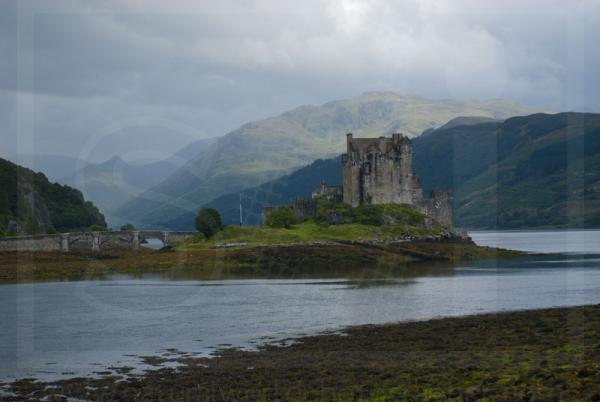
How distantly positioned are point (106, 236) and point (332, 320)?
78463 mm

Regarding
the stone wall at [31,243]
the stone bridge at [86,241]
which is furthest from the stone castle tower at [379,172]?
the stone wall at [31,243]

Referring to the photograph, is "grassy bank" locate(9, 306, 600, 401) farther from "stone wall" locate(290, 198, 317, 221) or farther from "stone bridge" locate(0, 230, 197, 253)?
"stone bridge" locate(0, 230, 197, 253)

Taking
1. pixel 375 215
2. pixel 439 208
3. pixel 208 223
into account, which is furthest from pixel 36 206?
pixel 439 208

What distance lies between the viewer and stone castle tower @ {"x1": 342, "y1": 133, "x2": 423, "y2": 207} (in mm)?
107312

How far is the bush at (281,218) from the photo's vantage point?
102 metres

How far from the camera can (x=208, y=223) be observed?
102 metres

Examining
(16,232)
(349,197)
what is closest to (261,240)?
(349,197)

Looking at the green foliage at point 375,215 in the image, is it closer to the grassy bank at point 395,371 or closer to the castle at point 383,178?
the castle at point 383,178

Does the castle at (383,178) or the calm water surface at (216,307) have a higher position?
the castle at (383,178)

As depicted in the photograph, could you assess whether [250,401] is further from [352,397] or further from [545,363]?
[545,363]

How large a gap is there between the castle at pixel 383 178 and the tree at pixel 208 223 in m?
12.5

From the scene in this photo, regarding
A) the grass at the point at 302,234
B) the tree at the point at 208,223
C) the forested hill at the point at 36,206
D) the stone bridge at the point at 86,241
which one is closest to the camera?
the grass at the point at 302,234

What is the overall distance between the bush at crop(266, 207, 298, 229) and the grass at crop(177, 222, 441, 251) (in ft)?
3.55

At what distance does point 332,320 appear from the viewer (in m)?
44.7
